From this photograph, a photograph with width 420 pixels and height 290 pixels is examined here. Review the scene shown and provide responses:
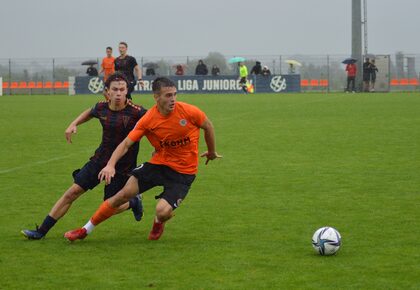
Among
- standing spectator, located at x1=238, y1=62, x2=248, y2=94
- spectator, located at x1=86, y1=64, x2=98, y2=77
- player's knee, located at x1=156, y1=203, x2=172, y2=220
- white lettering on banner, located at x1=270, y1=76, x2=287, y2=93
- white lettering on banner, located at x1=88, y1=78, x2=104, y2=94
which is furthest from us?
spectator, located at x1=86, y1=64, x2=98, y2=77

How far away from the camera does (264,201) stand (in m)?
11.1

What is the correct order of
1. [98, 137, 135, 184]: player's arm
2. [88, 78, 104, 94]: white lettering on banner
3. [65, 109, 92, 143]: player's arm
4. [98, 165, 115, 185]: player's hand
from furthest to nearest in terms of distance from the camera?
1. [88, 78, 104, 94]: white lettering on banner
2. [65, 109, 92, 143]: player's arm
3. [98, 137, 135, 184]: player's arm
4. [98, 165, 115, 185]: player's hand

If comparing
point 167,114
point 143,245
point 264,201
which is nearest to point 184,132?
point 167,114

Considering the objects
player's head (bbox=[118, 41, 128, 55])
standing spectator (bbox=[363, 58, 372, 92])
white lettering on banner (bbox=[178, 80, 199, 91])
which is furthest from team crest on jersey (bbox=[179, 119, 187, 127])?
white lettering on banner (bbox=[178, 80, 199, 91])

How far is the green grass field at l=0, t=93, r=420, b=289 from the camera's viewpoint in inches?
279

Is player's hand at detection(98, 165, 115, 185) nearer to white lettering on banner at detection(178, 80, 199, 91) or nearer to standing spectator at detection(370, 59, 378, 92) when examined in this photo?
standing spectator at detection(370, 59, 378, 92)

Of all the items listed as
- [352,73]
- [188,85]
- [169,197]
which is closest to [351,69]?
[352,73]

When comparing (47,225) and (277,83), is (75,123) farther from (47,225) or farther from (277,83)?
(277,83)

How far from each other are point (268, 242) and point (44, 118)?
20.5 meters

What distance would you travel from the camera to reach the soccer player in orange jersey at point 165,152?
8367 mm

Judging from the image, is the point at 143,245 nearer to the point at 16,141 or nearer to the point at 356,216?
the point at 356,216

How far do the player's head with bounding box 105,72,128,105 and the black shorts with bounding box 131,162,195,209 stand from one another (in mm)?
709

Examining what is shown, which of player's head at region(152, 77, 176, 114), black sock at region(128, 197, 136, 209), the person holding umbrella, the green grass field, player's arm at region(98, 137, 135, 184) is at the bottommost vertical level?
the green grass field

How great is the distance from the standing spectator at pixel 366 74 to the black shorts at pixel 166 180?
4400 centimetres
